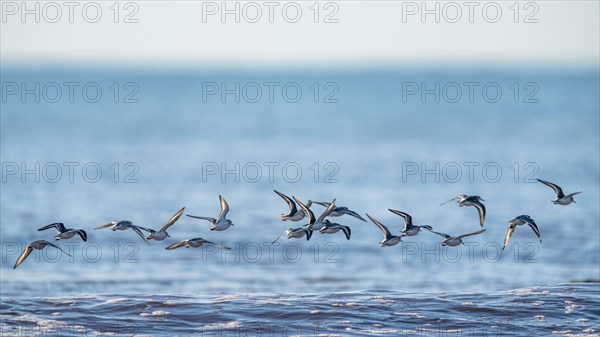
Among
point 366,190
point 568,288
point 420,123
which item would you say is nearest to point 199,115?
point 420,123

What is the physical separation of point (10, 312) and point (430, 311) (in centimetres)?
939

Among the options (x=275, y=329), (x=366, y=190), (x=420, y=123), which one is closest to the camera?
(x=275, y=329)

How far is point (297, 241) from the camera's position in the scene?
34.8 m

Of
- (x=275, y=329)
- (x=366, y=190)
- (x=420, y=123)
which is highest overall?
(x=420, y=123)

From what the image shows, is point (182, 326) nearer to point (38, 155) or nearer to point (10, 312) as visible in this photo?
point (10, 312)

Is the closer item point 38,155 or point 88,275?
point 88,275

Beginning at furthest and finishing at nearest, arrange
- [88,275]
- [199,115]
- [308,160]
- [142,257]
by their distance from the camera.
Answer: [199,115] < [308,160] < [142,257] < [88,275]

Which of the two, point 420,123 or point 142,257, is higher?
point 420,123

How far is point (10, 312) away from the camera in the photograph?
2255 cm

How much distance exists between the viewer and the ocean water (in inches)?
880

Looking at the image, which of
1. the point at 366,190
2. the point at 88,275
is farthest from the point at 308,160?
the point at 88,275

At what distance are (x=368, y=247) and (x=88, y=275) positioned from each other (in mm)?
9541

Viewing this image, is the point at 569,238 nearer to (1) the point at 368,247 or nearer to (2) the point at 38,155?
(1) the point at 368,247

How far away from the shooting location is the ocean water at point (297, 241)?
22.3 meters
